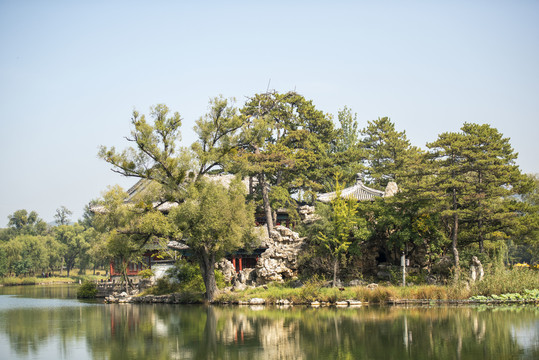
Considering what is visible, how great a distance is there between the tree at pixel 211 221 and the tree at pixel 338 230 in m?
4.14

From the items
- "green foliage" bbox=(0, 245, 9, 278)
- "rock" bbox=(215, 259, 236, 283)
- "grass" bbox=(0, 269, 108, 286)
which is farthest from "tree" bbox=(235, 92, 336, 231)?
"green foliage" bbox=(0, 245, 9, 278)

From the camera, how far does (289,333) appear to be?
1633 cm

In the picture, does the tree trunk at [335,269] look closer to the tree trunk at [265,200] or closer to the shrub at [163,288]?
the tree trunk at [265,200]

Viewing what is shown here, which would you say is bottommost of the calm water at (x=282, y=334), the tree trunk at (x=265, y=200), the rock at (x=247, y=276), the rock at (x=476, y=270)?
the calm water at (x=282, y=334)

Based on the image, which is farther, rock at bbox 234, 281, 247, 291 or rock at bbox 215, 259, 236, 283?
rock at bbox 215, 259, 236, 283

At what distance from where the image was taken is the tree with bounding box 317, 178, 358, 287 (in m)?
27.0

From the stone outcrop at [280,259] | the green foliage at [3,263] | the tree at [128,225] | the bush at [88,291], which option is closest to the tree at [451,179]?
the stone outcrop at [280,259]

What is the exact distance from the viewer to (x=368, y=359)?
12.4m

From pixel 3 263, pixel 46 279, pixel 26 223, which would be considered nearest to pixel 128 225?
pixel 3 263

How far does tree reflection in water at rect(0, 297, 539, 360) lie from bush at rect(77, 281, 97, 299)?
439 inches

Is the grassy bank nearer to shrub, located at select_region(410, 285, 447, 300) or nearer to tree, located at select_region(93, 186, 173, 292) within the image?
shrub, located at select_region(410, 285, 447, 300)

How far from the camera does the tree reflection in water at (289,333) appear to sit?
1338 cm

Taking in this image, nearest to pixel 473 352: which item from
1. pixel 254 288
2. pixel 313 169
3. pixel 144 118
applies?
pixel 254 288

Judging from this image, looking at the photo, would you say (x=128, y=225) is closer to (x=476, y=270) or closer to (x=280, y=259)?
(x=280, y=259)
